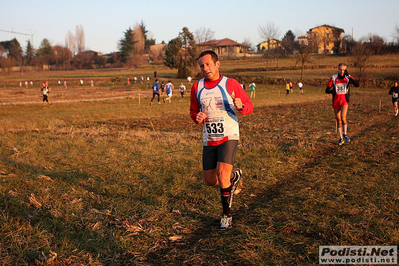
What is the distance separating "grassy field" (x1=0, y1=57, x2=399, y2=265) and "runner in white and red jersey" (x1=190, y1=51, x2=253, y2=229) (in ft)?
2.38

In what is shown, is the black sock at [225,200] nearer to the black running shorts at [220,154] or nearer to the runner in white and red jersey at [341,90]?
the black running shorts at [220,154]

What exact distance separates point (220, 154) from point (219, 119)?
0.52m

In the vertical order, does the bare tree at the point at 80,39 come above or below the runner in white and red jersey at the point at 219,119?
above

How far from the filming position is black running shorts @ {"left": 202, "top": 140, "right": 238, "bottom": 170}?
495cm

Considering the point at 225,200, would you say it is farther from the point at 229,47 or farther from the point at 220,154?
the point at 229,47

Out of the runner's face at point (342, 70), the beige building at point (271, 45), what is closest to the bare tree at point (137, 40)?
the beige building at point (271, 45)

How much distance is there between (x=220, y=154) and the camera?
→ 4984 mm

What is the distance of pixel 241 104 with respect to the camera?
15.8ft

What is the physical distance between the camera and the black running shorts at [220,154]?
195 inches

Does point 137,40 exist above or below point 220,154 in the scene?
above

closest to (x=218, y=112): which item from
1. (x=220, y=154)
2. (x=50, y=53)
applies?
(x=220, y=154)

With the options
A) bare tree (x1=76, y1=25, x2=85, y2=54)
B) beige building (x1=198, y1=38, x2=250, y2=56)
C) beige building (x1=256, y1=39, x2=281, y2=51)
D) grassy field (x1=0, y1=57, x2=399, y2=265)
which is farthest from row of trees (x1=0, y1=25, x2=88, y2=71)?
grassy field (x1=0, y1=57, x2=399, y2=265)

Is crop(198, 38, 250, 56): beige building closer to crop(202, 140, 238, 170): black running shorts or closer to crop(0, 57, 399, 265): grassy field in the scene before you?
crop(0, 57, 399, 265): grassy field

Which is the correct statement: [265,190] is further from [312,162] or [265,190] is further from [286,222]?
[312,162]
